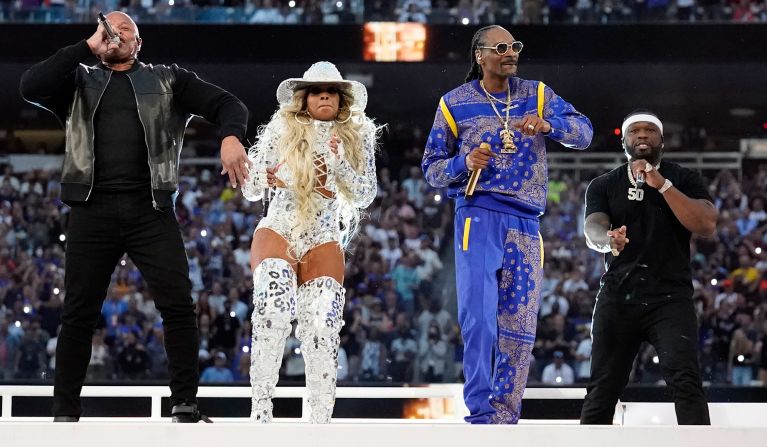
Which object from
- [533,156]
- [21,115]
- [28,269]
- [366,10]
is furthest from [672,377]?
[21,115]

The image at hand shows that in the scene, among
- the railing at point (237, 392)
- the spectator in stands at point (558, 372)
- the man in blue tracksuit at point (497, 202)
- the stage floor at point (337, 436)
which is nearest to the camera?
the stage floor at point (337, 436)

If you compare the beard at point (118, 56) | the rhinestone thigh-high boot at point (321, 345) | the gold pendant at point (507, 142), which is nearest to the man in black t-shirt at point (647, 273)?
the gold pendant at point (507, 142)

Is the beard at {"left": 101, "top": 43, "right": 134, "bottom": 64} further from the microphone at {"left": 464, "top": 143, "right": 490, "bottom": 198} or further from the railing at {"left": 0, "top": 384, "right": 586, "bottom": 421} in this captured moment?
the railing at {"left": 0, "top": 384, "right": 586, "bottom": 421}

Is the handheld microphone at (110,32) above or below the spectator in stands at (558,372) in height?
above

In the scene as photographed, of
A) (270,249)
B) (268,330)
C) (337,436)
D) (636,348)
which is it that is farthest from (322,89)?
(337,436)

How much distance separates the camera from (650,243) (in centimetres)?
463

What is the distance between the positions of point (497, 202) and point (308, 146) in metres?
0.75

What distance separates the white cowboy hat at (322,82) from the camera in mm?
4296

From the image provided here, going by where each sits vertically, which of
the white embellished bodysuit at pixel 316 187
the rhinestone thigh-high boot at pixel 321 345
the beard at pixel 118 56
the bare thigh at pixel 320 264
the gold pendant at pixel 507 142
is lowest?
the rhinestone thigh-high boot at pixel 321 345

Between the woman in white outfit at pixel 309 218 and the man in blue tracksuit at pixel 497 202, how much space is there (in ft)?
1.18

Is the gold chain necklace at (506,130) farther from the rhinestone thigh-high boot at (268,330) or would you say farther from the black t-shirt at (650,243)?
the rhinestone thigh-high boot at (268,330)

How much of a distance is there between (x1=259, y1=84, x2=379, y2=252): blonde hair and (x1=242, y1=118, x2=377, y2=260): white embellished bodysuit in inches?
0.5

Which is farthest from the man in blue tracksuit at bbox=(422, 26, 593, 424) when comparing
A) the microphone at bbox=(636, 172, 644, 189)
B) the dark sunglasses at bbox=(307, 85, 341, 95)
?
the dark sunglasses at bbox=(307, 85, 341, 95)

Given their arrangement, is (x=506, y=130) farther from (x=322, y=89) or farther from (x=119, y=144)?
(x=119, y=144)
